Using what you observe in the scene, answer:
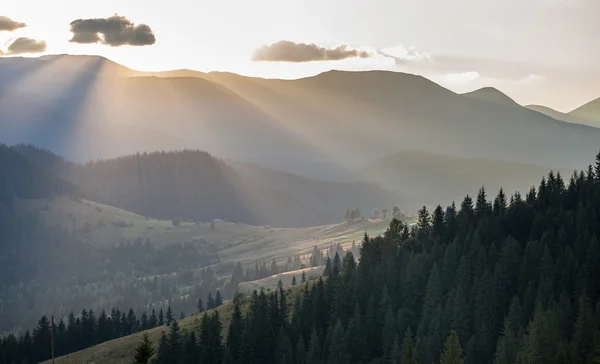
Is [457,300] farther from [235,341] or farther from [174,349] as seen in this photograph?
[174,349]

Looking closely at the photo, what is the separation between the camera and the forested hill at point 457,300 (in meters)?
109

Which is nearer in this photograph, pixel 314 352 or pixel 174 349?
pixel 314 352

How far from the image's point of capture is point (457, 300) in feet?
419

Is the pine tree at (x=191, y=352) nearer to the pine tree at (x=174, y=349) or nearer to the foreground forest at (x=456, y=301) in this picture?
the foreground forest at (x=456, y=301)

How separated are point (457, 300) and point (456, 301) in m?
0.28

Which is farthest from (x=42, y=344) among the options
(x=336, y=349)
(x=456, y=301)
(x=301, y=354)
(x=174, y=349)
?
(x=456, y=301)

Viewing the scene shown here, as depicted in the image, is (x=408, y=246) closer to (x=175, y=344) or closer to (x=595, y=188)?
(x=595, y=188)

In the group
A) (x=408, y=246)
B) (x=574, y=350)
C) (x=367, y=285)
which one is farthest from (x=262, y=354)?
(x=574, y=350)

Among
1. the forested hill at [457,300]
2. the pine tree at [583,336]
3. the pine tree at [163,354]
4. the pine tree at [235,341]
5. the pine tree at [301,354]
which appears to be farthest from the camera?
the pine tree at [235,341]

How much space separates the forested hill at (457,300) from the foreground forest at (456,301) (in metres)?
0.23

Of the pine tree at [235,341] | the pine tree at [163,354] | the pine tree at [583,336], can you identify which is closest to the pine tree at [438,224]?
the pine tree at [235,341]

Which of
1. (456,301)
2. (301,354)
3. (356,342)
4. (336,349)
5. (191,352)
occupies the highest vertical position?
(456,301)

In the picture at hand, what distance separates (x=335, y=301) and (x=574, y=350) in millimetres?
64966

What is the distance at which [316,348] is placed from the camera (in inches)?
5221
